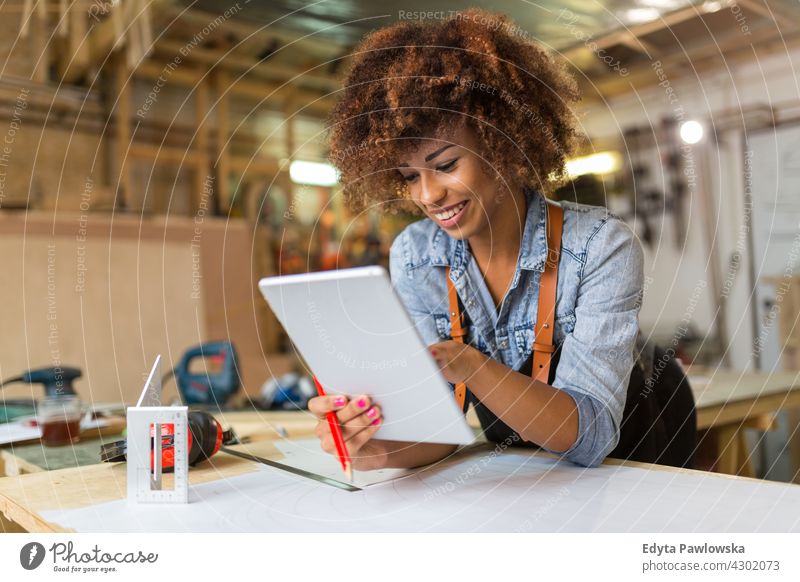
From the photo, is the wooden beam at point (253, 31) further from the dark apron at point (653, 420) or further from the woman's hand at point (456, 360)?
the woman's hand at point (456, 360)

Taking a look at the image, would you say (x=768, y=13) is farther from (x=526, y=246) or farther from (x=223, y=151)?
(x=223, y=151)

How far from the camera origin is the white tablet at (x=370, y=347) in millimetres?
713

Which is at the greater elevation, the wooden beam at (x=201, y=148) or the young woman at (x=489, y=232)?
the wooden beam at (x=201, y=148)

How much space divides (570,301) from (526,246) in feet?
0.41

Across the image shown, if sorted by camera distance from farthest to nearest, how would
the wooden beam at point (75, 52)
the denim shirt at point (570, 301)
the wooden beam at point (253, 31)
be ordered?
the wooden beam at point (75, 52)
the wooden beam at point (253, 31)
the denim shirt at point (570, 301)

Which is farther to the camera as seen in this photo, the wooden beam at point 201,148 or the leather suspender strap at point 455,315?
the wooden beam at point 201,148

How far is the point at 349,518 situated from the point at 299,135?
459 centimetres

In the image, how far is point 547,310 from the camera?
107 centimetres

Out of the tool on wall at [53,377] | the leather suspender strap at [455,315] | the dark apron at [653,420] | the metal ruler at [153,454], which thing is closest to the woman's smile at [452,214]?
the leather suspender strap at [455,315]

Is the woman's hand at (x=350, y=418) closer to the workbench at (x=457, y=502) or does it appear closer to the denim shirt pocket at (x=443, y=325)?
the workbench at (x=457, y=502)


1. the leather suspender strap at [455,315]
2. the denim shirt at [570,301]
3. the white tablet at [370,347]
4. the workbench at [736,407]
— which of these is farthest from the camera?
the workbench at [736,407]

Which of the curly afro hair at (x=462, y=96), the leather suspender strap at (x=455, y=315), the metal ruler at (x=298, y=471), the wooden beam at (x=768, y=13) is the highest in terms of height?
the wooden beam at (x=768, y=13)

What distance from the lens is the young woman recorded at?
2.97 feet
